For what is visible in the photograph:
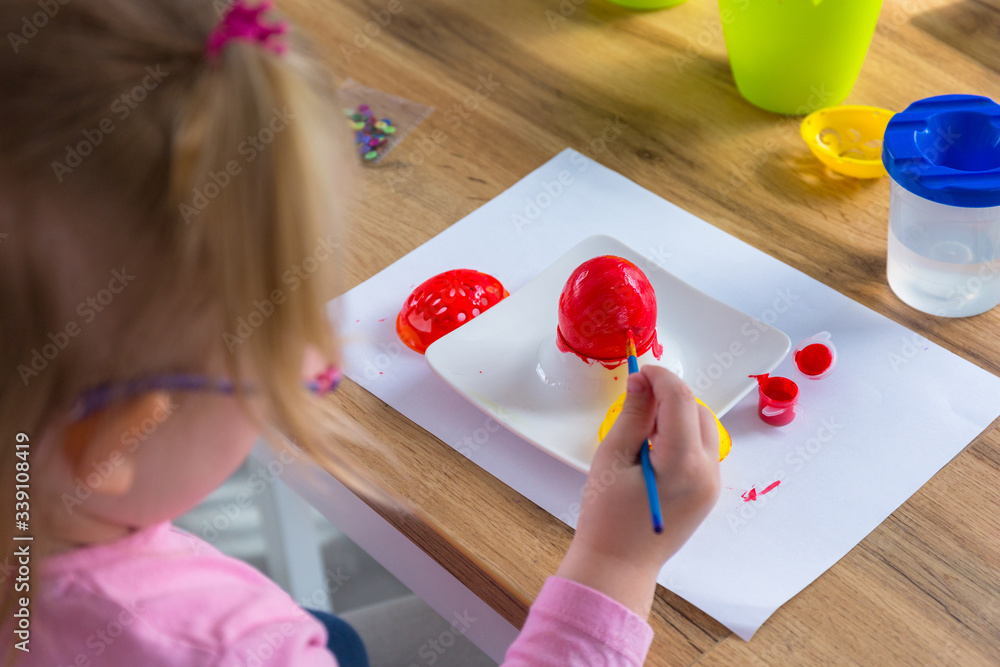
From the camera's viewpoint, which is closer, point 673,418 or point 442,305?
point 673,418

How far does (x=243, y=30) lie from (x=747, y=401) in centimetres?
50

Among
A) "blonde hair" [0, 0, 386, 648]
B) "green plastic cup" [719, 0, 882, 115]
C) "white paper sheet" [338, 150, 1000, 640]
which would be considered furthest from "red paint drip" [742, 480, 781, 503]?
"green plastic cup" [719, 0, 882, 115]

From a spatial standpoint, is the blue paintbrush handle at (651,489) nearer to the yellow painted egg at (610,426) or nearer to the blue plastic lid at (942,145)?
the yellow painted egg at (610,426)

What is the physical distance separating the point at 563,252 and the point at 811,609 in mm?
409

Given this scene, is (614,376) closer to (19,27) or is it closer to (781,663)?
(781,663)

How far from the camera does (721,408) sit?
0.68m

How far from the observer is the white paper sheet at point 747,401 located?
0.62 metres

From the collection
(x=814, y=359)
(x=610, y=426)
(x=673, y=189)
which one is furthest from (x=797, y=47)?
(x=610, y=426)

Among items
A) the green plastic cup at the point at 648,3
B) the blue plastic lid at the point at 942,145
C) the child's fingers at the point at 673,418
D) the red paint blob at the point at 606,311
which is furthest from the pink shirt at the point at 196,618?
the green plastic cup at the point at 648,3

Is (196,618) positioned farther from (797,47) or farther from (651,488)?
(797,47)

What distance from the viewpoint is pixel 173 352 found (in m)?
0.43

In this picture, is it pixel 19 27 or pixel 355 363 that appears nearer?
pixel 19 27

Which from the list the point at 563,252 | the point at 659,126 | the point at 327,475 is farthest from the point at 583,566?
the point at 659,126

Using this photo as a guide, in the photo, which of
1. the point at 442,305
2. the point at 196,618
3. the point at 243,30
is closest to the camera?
the point at 243,30
